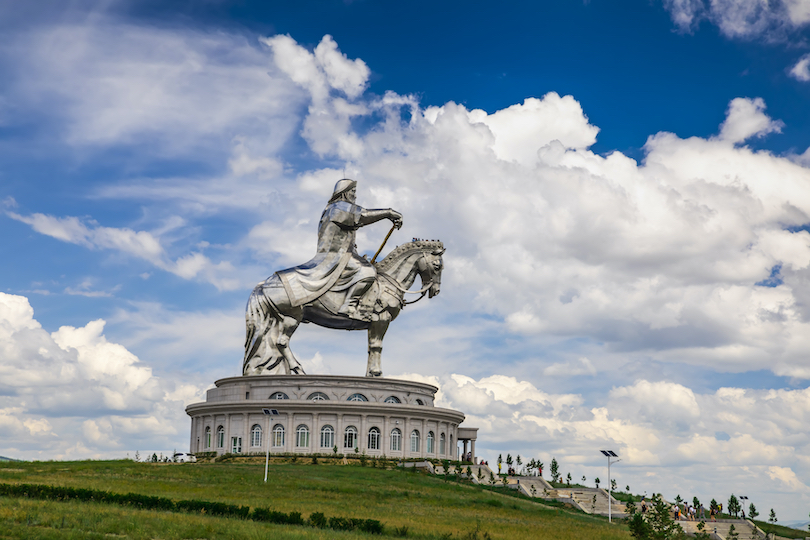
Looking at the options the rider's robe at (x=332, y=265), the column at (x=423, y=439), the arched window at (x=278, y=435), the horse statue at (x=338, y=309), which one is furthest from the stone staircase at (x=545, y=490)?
the rider's robe at (x=332, y=265)

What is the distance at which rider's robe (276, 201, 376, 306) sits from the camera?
50.5 m

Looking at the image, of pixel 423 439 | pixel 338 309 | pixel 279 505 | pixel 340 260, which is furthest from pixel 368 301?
pixel 279 505

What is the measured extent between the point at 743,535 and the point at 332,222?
94.2 feet

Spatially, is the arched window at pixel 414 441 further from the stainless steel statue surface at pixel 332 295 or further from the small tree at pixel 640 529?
the small tree at pixel 640 529

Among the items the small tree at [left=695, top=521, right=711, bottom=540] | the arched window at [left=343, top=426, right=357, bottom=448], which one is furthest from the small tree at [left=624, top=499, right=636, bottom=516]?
the arched window at [left=343, top=426, right=357, bottom=448]

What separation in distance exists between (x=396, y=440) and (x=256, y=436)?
8454 millimetres

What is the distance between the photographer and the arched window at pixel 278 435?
1940 inches

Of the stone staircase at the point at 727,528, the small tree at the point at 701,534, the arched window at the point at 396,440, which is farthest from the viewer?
the arched window at the point at 396,440

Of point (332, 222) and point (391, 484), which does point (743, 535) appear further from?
point (332, 222)

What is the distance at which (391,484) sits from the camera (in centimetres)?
3803

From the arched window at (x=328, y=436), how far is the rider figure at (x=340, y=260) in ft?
23.0

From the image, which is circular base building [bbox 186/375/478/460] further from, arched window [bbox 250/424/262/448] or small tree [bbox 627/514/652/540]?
small tree [bbox 627/514/652/540]

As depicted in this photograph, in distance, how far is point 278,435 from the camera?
49.5 metres

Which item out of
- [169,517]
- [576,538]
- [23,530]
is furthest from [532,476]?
[23,530]
